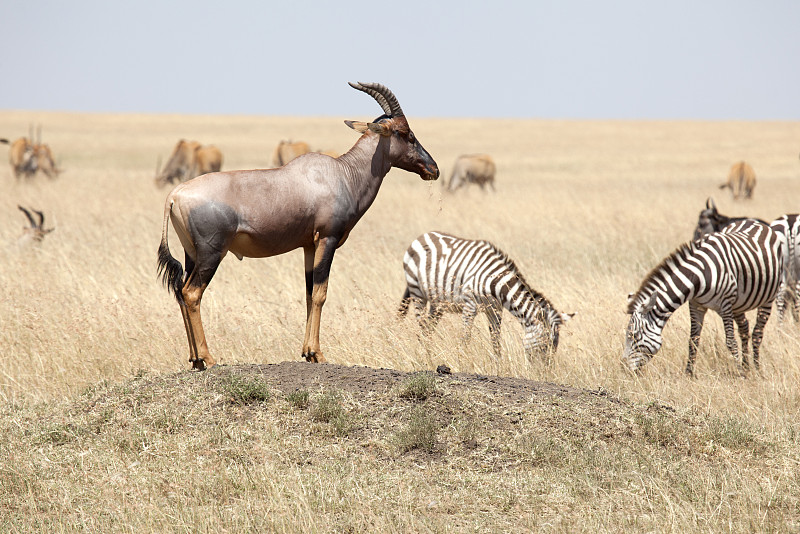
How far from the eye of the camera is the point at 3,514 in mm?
4656

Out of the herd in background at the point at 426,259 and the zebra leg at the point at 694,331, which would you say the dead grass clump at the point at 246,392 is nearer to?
the herd in background at the point at 426,259

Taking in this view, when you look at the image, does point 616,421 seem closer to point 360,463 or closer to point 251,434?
point 360,463

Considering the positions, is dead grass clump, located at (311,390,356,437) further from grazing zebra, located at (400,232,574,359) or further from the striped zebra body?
the striped zebra body

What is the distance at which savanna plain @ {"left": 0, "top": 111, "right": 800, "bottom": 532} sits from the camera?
466cm

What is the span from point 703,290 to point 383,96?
3844mm

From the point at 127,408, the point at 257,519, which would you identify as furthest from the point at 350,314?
the point at 257,519

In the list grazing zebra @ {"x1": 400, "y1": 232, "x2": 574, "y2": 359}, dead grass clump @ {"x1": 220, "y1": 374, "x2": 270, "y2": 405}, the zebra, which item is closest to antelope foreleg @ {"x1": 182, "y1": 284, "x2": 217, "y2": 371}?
dead grass clump @ {"x1": 220, "y1": 374, "x2": 270, "y2": 405}

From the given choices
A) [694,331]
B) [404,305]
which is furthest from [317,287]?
[694,331]

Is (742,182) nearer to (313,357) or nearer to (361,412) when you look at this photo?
(313,357)

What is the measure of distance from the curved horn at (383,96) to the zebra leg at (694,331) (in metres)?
3.91

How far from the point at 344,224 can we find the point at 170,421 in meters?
1.86

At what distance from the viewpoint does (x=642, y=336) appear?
808 cm

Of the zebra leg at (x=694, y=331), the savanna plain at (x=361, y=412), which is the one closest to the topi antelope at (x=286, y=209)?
the savanna plain at (x=361, y=412)

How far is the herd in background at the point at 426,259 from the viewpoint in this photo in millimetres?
5926
